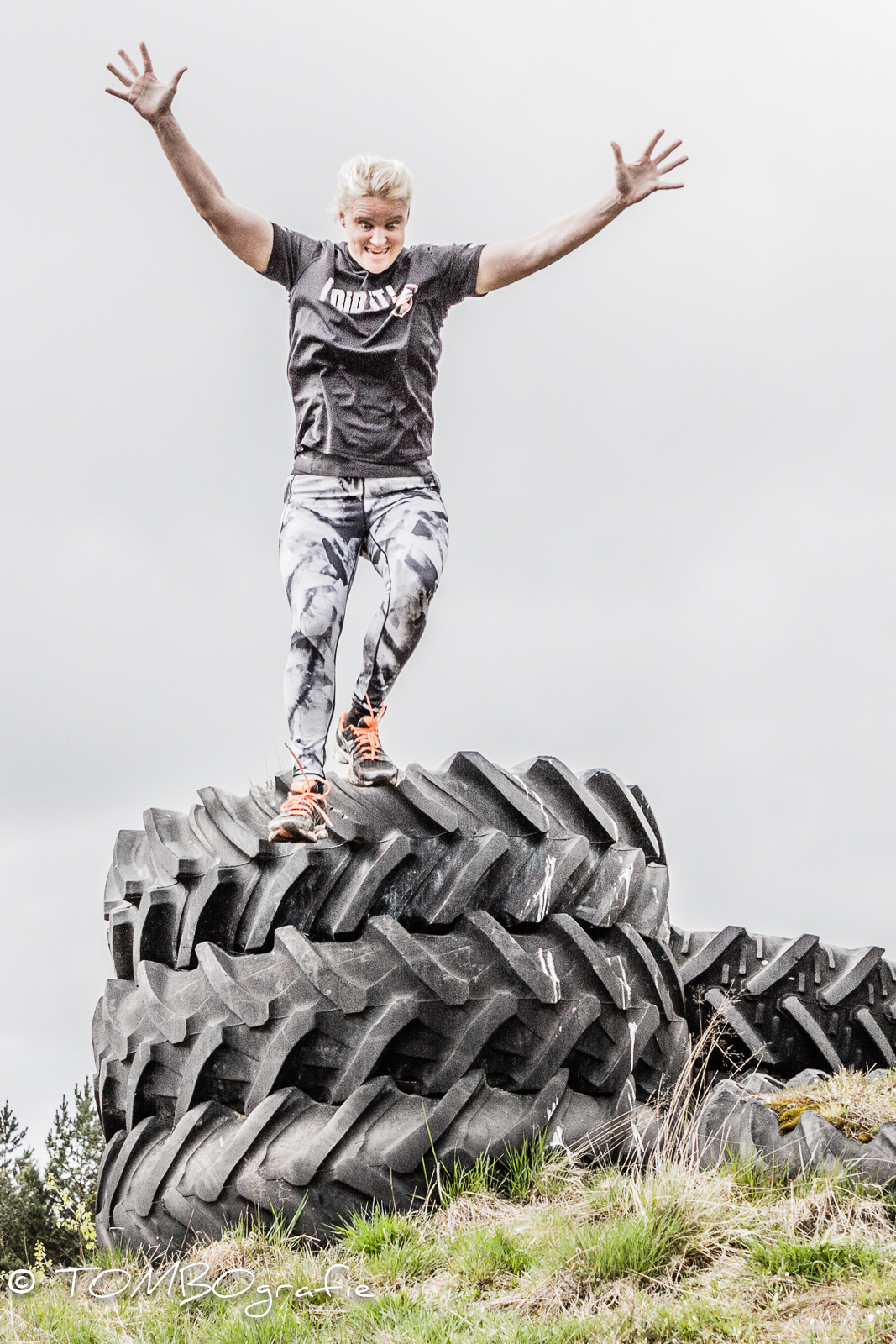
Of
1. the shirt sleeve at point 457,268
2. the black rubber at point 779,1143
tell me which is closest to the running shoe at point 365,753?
the black rubber at point 779,1143

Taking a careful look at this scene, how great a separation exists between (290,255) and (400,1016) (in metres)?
3.71

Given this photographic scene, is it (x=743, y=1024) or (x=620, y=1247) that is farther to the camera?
(x=743, y=1024)

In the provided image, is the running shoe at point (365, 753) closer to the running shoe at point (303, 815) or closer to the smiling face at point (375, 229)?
the running shoe at point (303, 815)

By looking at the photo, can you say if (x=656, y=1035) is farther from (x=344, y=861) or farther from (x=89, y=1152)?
(x=89, y=1152)

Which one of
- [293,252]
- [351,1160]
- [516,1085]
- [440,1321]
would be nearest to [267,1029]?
[351,1160]

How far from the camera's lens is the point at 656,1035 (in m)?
5.54

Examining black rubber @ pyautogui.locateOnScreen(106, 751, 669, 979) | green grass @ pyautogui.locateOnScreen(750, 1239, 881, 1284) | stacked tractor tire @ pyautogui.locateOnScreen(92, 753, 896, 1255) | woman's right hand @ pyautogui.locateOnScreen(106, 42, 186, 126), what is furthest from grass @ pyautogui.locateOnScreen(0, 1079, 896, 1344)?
woman's right hand @ pyautogui.locateOnScreen(106, 42, 186, 126)

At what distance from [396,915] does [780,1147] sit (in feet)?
5.82

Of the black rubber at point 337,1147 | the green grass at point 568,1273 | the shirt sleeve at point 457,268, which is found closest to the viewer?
the green grass at point 568,1273

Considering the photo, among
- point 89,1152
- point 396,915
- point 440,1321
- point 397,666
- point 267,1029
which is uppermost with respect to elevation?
point 397,666

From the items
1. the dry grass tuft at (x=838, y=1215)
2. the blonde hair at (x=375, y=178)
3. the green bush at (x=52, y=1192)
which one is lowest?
the green bush at (x=52, y=1192)

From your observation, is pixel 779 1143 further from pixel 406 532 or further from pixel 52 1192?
pixel 52 1192

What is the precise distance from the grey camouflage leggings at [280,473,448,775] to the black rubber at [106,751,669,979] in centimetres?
43

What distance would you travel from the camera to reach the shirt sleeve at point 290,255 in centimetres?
600
